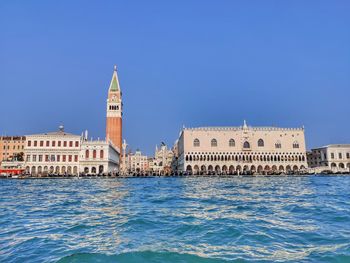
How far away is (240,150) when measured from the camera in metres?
70.2

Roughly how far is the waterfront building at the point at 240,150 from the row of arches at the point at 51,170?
2434cm

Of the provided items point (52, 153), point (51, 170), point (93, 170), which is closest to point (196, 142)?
point (93, 170)

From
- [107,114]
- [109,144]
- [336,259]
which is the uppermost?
[107,114]

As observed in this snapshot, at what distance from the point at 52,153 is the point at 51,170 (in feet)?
10.3

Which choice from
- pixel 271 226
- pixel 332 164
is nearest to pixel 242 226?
pixel 271 226

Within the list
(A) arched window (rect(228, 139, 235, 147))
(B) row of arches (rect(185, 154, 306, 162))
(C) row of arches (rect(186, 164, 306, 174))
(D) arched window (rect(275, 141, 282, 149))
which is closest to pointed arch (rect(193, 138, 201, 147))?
(B) row of arches (rect(185, 154, 306, 162))

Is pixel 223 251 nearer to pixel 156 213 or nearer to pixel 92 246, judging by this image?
pixel 92 246

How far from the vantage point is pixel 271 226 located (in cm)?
702

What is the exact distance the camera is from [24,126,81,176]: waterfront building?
2270 inches

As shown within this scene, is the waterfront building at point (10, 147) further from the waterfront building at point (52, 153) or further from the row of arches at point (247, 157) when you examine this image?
the row of arches at point (247, 157)

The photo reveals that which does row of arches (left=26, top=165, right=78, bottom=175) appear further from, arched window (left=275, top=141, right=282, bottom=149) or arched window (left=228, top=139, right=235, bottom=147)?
arched window (left=275, top=141, right=282, bottom=149)

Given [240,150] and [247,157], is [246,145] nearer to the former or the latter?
[240,150]

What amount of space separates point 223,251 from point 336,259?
1.64 meters

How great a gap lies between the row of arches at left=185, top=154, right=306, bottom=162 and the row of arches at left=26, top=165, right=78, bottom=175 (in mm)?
24723
